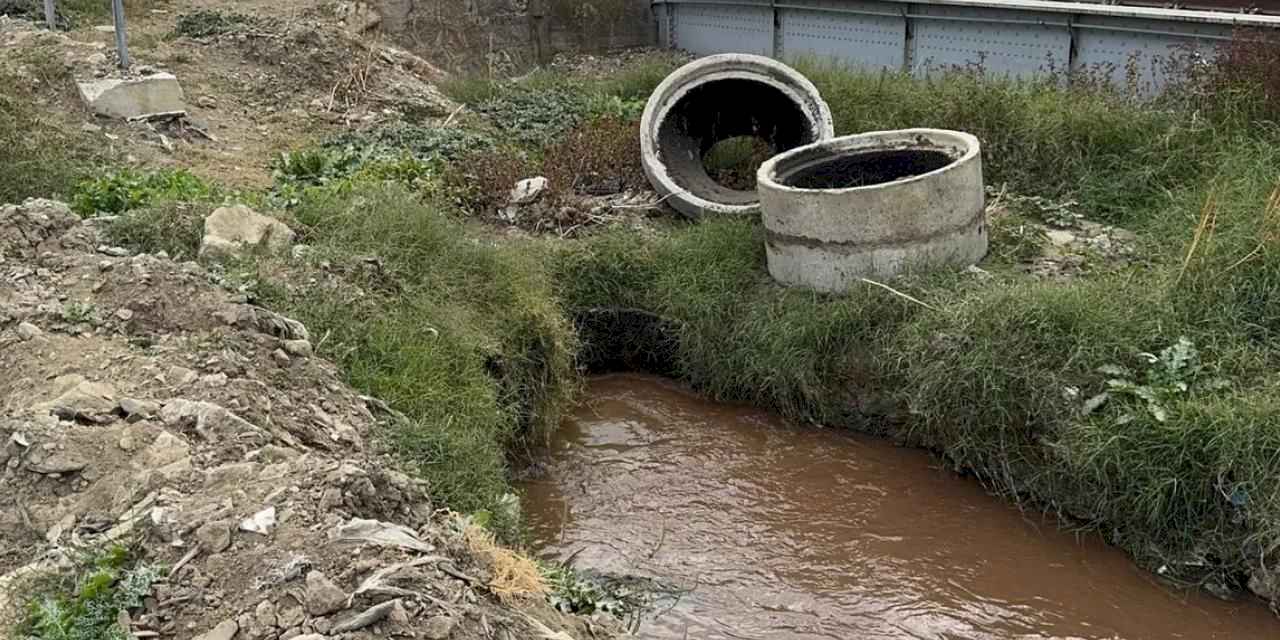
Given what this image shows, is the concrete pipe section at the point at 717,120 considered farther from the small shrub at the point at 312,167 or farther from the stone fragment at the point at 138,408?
the stone fragment at the point at 138,408

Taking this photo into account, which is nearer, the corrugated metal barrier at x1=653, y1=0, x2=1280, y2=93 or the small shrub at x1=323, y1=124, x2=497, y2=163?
the corrugated metal barrier at x1=653, y1=0, x2=1280, y2=93

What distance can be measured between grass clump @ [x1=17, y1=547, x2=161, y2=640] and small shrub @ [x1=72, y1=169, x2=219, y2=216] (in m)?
3.92

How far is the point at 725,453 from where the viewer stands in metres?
6.56

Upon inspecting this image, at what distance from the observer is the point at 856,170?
797 cm

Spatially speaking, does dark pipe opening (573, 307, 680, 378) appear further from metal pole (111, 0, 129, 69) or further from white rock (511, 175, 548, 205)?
metal pole (111, 0, 129, 69)

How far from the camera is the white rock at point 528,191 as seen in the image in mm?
8195

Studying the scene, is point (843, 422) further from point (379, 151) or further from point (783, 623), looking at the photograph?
point (379, 151)

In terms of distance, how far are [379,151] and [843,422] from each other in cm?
423

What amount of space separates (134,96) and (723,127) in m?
4.53

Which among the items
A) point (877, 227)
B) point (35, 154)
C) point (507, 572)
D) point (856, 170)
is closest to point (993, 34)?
point (856, 170)

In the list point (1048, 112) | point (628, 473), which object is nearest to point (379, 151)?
point (628, 473)

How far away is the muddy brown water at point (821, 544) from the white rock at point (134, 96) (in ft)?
13.9

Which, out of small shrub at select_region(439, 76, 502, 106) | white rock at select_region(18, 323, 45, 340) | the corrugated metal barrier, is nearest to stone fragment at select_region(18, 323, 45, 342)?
white rock at select_region(18, 323, 45, 340)

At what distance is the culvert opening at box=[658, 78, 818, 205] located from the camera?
8.95 m
